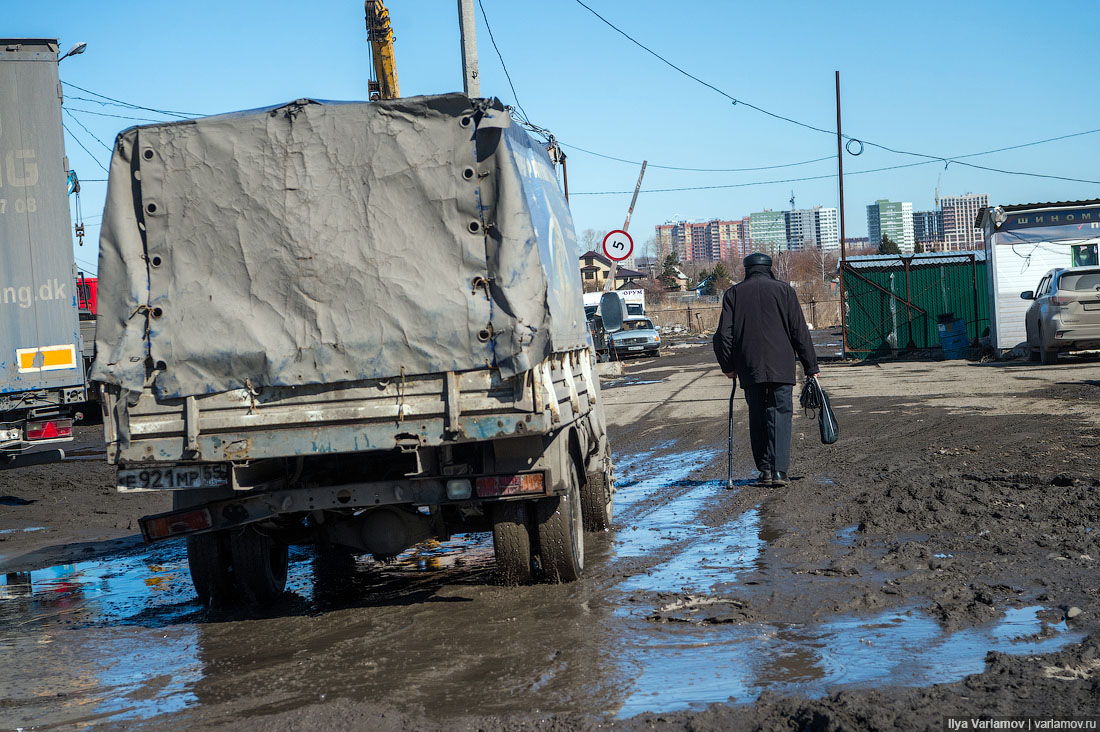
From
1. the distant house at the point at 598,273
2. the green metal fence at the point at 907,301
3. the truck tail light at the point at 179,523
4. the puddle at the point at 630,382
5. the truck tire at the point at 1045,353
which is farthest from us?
the distant house at the point at 598,273

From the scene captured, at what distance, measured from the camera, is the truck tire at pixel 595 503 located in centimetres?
774

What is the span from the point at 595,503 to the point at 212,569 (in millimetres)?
2917

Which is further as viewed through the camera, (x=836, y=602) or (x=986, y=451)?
(x=986, y=451)

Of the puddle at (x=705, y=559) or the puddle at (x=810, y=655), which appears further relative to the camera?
the puddle at (x=705, y=559)

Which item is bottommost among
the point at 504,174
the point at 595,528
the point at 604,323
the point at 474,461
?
the point at 595,528

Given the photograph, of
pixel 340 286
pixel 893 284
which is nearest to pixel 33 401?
pixel 340 286

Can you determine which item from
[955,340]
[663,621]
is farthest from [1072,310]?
[663,621]

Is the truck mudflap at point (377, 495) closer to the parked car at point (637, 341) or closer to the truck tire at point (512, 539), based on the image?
the truck tire at point (512, 539)

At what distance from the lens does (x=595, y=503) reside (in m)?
7.79

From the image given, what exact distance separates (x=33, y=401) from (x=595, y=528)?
6.75 m

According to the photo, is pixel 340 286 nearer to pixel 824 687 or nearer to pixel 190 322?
pixel 190 322

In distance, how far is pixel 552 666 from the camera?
14.8 feet

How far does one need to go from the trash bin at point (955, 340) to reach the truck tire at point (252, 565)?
2390cm

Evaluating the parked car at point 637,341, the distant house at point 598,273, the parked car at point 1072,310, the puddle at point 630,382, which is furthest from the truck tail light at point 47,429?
the distant house at point 598,273
